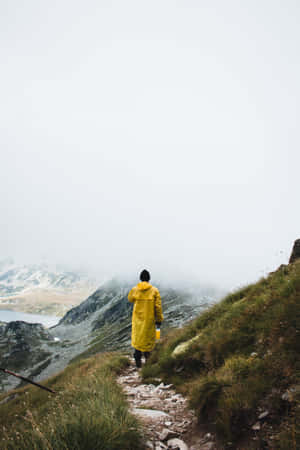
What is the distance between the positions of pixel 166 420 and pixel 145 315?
5.36 meters

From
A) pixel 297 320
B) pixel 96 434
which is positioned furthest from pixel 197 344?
pixel 96 434

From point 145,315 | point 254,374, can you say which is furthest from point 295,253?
point 254,374

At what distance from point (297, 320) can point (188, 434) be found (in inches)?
118

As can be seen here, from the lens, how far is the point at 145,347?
35.2ft

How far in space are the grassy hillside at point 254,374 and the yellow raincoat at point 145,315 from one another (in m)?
2.47

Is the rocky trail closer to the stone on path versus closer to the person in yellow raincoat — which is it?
the stone on path

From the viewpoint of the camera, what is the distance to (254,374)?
15.7ft

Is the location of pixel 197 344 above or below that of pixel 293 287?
below

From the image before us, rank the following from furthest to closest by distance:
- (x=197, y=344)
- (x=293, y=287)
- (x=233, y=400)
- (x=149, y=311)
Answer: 1. (x=149, y=311)
2. (x=197, y=344)
3. (x=293, y=287)
4. (x=233, y=400)

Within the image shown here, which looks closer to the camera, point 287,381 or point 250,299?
point 287,381

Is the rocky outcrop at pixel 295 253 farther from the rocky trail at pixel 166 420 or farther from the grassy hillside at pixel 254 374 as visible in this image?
the rocky trail at pixel 166 420

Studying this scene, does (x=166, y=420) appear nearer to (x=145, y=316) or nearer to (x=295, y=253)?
(x=145, y=316)

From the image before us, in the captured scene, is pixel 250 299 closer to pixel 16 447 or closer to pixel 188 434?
pixel 188 434

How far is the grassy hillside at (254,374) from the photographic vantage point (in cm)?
380
